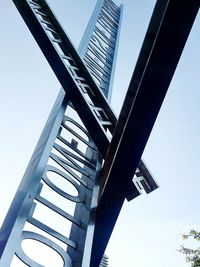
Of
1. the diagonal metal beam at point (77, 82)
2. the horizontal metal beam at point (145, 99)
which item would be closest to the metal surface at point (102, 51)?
the diagonal metal beam at point (77, 82)

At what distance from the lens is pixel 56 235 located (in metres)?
1.66

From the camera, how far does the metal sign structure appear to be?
4.07 feet

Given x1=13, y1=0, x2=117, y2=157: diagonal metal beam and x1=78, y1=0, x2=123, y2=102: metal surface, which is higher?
x1=78, y1=0, x2=123, y2=102: metal surface

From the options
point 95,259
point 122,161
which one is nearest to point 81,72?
point 122,161

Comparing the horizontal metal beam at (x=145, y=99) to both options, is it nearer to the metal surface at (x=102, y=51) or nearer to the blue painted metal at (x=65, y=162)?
the blue painted metal at (x=65, y=162)

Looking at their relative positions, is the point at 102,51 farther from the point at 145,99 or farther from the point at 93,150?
the point at 145,99

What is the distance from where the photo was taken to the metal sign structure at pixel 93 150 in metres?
1.24

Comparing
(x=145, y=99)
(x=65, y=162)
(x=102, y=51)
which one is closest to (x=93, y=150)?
(x=65, y=162)

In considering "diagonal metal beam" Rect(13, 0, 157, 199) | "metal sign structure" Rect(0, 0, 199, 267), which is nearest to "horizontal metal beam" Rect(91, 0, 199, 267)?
"metal sign structure" Rect(0, 0, 199, 267)

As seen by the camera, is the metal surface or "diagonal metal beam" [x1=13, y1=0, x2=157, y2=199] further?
the metal surface

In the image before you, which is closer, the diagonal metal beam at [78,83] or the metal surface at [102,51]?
the diagonal metal beam at [78,83]

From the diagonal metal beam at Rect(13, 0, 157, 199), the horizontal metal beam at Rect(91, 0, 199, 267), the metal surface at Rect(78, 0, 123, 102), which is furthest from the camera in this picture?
the metal surface at Rect(78, 0, 123, 102)

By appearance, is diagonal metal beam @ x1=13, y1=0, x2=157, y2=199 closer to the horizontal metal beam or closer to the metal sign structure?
the metal sign structure

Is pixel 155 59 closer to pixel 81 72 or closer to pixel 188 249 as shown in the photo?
pixel 81 72
